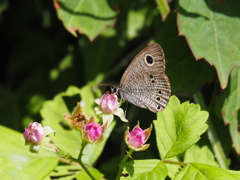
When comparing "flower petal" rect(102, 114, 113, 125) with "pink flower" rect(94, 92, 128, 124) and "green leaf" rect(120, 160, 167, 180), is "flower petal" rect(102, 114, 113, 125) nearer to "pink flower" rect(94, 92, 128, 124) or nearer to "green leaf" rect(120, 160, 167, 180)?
"pink flower" rect(94, 92, 128, 124)

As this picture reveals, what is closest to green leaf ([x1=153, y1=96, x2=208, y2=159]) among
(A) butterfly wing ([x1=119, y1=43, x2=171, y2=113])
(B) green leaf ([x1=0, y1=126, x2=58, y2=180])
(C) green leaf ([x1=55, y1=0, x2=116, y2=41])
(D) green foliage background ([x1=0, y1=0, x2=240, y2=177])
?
(A) butterfly wing ([x1=119, y1=43, x2=171, y2=113])

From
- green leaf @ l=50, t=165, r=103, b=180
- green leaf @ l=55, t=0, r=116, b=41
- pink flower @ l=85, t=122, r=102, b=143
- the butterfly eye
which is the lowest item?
green leaf @ l=50, t=165, r=103, b=180

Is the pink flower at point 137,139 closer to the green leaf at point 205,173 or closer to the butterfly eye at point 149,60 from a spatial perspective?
the green leaf at point 205,173

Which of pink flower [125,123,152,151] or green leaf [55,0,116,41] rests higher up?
green leaf [55,0,116,41]

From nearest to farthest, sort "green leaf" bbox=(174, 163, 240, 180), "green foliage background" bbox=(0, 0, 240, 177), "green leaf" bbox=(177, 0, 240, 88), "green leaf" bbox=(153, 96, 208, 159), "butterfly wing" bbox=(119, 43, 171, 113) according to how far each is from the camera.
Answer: "green leaf" bbox=(174, 163, 240, 180), "green leaf" bbox=(153, 96, 208, 159), "butterfly wing" bbox=(119, 43, 171, 113), "green leaf" bbox=(177, 0, 240, 88), "green foliage background" bbox=(0, 0, 240, 177)

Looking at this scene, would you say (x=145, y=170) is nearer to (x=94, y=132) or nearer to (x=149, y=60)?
(x=94, y=132)

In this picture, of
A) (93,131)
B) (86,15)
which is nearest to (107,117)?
(93,131)
